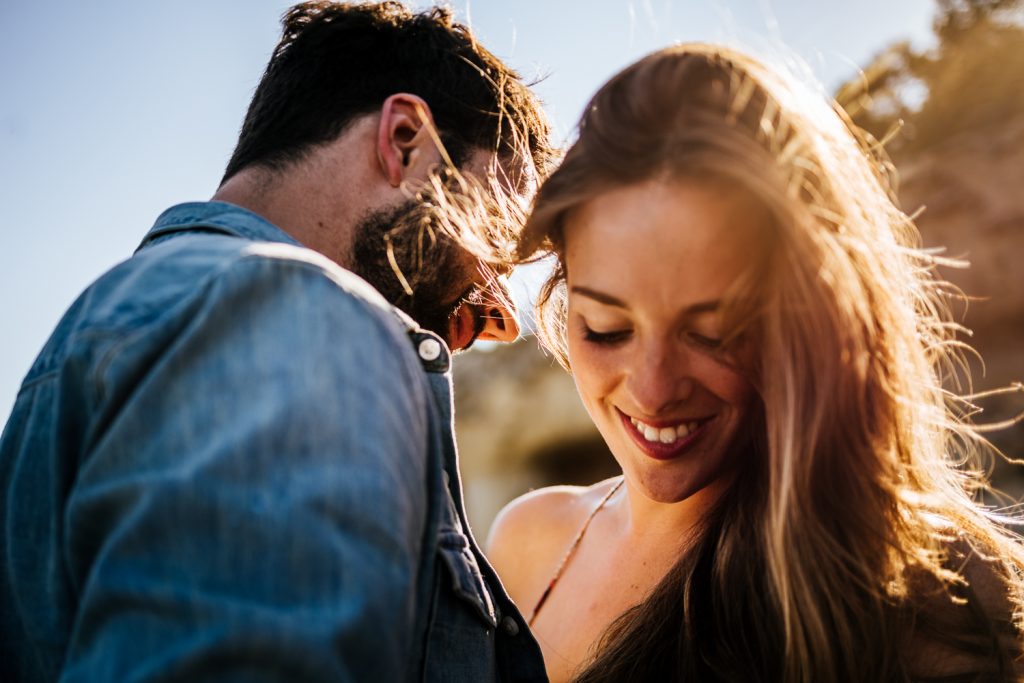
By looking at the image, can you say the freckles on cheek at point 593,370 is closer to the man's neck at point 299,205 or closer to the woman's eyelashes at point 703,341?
the woman's eyelashes at point 703,341

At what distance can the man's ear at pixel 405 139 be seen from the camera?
222 centimetres

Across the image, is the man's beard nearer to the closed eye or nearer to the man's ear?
the man's ear

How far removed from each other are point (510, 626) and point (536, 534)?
4.34 feet

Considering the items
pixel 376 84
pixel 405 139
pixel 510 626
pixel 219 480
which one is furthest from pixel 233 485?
pixel 376 84

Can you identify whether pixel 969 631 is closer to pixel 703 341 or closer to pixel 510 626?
pixel 703 341

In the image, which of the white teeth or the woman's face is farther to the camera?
the white teeth

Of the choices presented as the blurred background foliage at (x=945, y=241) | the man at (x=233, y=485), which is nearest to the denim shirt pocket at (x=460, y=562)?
the man at (x=233, y=485)

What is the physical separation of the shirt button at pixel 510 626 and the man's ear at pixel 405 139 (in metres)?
1.20

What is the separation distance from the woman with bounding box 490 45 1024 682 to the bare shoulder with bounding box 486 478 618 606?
0.74 m

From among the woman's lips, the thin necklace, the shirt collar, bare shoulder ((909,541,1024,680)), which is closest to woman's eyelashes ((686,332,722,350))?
the woman's lips

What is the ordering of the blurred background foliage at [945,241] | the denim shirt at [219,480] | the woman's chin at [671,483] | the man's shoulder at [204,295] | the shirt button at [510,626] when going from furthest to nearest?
the blurred background foliage at [945,241], the woman's chin at [671,483], the shirt button at [510,626], the man's shoulder at [204,295], the denim shirt at [219,480]

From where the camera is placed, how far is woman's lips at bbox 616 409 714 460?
6.59 feet

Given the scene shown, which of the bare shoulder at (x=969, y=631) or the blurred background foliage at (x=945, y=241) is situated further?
the blurred background foliage at (x=945, y=241)

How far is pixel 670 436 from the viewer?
6.67 feet
